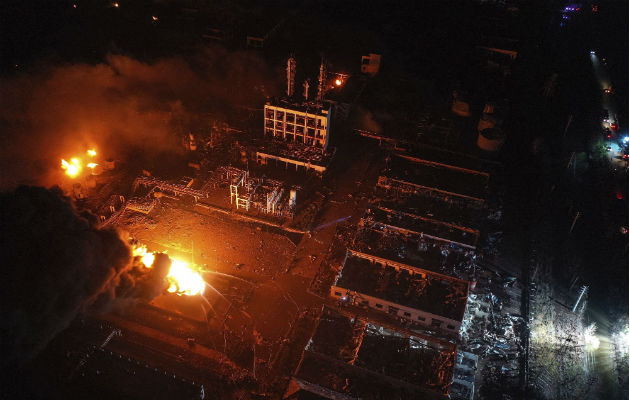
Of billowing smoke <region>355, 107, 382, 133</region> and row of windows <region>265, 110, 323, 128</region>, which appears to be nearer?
row of windows <region>265, 110, 323, 128</region>

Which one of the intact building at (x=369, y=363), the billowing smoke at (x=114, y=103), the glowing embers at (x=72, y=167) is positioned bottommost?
the intact building at (x=369, y=363)

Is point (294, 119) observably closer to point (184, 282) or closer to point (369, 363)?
point (184, 282)

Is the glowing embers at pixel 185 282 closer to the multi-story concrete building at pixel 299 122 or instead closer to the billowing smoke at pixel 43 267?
the billowing smoke at pixel 43 267

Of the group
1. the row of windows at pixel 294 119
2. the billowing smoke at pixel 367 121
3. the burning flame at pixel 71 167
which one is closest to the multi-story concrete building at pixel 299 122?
the row of windows at pixel 294 119

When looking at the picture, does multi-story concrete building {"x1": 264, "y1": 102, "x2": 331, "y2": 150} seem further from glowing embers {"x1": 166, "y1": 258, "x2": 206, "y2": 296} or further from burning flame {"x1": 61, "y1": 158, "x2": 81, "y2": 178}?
glowing embers {"x1": 166, "y1": 258, "x2": 206, "y2": 296}

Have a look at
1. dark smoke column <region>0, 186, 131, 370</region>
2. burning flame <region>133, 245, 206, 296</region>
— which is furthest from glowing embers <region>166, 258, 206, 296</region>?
dark smoke column <region>0, 186, 131, 370</region>

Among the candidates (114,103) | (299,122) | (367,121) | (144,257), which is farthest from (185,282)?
(367,121)

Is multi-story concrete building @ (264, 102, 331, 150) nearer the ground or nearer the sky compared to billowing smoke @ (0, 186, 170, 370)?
nearer the ground
